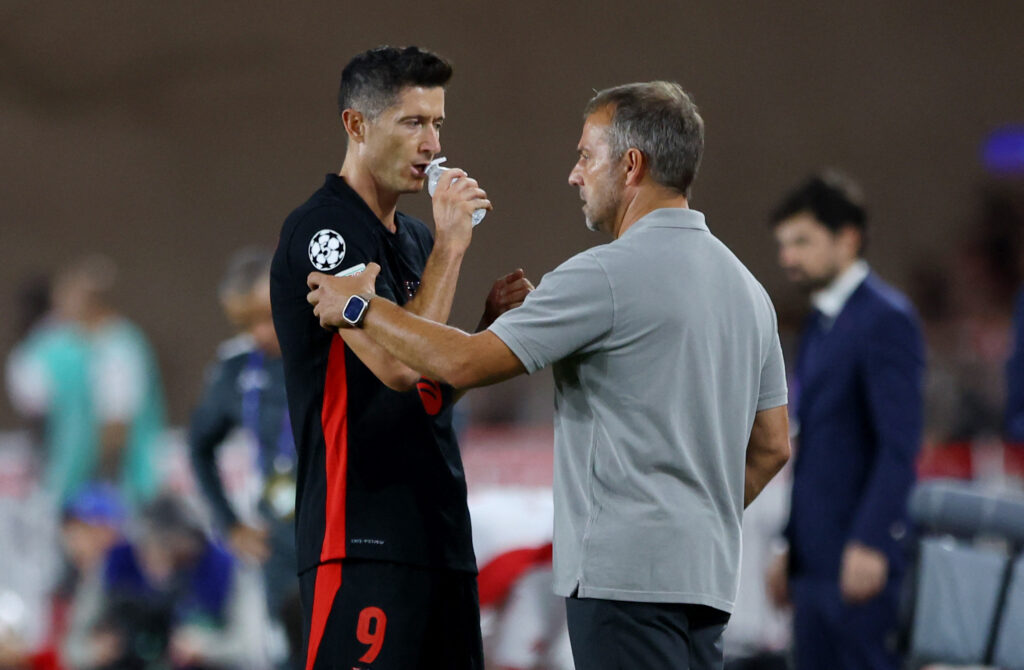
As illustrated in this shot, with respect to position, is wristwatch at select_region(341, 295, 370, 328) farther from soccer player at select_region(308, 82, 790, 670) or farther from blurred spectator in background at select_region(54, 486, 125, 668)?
blurred spectator in background at select_region(54, 486, 125, 668)

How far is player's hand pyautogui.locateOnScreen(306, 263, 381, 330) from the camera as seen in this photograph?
8.11 feet

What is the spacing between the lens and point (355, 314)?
2.45 metres

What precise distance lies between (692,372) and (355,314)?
0.63 m

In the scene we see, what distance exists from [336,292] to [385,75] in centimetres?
53

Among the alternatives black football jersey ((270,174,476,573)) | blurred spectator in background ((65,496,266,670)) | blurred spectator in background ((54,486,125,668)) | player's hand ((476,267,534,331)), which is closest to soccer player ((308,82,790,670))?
black football jersey ((270,174,476,573))

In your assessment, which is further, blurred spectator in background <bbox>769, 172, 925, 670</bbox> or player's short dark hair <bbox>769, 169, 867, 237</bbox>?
player's short dark hair <bbox>769, 169, 867, 237</bbox>

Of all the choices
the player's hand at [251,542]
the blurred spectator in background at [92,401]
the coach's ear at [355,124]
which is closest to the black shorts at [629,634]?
the coach's ear at [355,124]

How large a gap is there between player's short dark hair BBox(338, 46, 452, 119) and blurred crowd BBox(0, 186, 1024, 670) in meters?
1.89

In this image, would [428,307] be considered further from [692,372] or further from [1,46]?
[1,46]

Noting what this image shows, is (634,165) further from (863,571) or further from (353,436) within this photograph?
(863,571)

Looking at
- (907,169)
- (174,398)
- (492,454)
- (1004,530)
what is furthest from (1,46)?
(1004,530)

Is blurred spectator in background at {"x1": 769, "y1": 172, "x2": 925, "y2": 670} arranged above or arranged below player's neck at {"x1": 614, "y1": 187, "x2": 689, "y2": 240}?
below

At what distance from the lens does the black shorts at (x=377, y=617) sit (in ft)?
8.38

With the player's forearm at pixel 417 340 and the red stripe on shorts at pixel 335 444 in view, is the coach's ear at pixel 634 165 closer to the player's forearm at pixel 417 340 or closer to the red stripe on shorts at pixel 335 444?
the player's forearm at pixel 417 340
